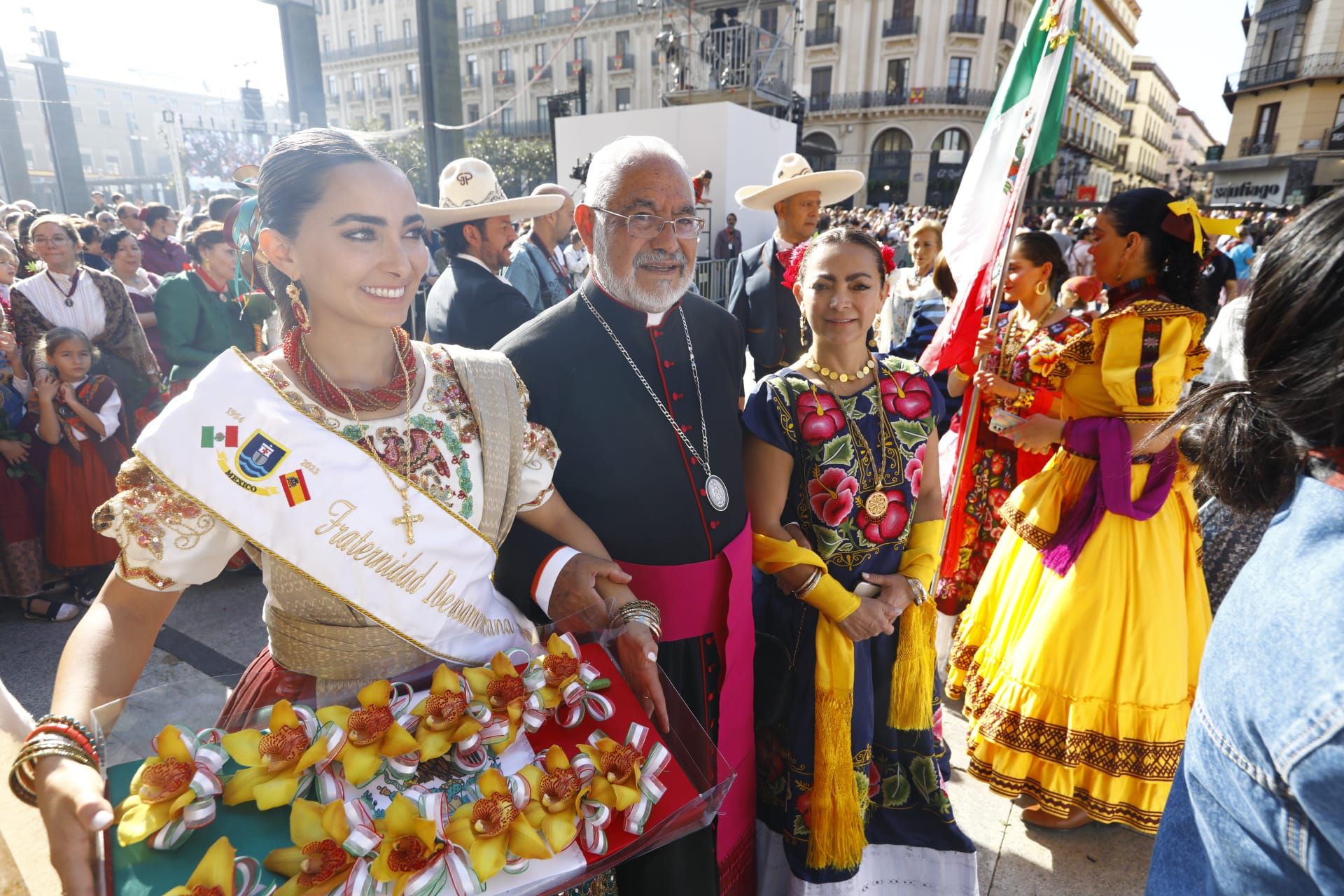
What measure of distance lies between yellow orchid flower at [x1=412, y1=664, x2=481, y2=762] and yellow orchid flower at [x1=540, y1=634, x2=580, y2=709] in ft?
0.39

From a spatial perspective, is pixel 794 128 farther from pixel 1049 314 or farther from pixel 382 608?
pixel 382 608

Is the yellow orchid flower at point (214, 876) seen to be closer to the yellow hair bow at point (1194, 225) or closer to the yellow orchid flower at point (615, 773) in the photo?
the yellow orchid flower at point (615, 773)

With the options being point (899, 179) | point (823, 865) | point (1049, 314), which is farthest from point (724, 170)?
point (899, 179)

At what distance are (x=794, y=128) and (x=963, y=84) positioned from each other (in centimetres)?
2599

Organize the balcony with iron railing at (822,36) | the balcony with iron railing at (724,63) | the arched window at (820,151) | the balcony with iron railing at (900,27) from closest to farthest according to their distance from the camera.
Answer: the balcony with iron railing at (724,63)
the arched window at (820,151)
the balcony with iron railing at (900,27)
the balcony with iron railing at (822,36)

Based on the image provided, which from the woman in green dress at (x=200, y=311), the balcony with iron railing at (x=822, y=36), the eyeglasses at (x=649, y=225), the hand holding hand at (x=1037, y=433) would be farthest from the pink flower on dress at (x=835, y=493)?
the balcony with iron railing at (x=822, y=36)

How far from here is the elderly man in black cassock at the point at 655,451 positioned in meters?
1.83

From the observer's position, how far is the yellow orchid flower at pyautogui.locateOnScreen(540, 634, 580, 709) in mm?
1174

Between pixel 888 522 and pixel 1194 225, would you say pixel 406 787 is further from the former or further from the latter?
pixel 1194 225

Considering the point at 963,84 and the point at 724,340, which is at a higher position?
the point at 963,84

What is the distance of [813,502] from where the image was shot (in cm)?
194

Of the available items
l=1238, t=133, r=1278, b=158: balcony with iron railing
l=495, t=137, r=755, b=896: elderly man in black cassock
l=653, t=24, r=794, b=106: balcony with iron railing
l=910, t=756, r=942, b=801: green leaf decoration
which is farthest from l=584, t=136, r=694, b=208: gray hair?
l=1238, t=133, r=1278, b=158: balcony with iron railing

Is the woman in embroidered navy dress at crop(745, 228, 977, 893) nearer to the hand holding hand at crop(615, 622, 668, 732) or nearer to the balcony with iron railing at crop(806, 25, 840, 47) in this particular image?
the hand holding hand at crop(615, 622, 668, 732)

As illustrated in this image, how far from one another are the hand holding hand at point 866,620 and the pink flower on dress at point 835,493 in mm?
222
